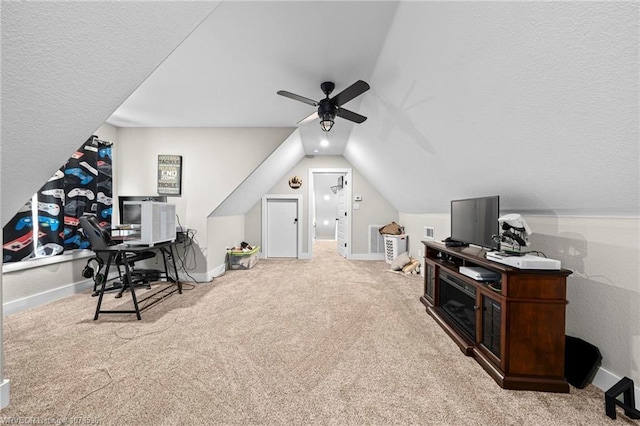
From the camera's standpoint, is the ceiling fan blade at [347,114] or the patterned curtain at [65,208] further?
the patterned curtain at [65,208]

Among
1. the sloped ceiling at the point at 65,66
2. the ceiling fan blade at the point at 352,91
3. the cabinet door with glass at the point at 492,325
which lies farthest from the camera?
the ceiling fan blade at the point at 352,91

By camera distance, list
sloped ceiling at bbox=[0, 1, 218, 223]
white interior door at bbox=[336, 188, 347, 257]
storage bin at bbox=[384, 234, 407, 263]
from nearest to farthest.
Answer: sloped ceiling at bbox=[0, 1, 218, 223] < storage bin at bbox=[384, 234, 407, 263] < white interior door at bbox=[336, 188, 347, 257]

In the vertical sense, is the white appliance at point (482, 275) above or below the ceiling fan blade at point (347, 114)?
below

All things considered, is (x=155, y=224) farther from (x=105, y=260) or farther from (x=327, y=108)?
(x=327, y=108)

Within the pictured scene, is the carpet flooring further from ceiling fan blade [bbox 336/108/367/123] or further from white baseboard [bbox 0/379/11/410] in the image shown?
ceiling fan blade [bbox 336/108/367/123]

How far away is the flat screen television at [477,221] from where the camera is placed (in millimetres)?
1904

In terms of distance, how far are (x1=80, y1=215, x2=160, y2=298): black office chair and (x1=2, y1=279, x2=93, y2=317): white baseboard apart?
142 mm

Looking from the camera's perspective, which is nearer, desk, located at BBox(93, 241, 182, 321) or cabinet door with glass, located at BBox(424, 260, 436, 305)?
desk, located at BBox(93, 241, 182, 321)

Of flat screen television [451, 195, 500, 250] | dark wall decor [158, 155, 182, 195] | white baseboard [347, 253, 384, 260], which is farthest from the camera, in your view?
white baseboard [347, 253, 384, 260]

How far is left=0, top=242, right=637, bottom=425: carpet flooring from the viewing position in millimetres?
1291

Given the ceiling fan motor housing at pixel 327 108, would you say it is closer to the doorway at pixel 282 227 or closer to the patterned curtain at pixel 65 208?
the patterned curtain at pixel 65 208

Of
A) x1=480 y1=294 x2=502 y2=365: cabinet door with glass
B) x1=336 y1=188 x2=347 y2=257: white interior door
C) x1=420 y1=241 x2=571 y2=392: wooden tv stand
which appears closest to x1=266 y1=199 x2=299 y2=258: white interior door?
x1=336 y1=188 x2=347 y2=257: white interior door

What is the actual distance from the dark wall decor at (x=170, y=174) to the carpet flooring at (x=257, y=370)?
5.60ft

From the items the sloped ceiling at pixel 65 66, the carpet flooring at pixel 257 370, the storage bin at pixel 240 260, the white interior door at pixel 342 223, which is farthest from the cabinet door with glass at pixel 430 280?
the storage bin at pixel 240 260
